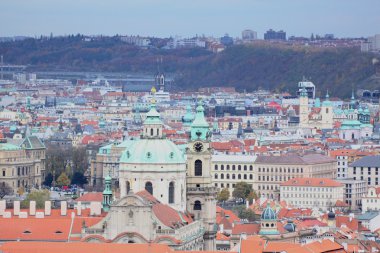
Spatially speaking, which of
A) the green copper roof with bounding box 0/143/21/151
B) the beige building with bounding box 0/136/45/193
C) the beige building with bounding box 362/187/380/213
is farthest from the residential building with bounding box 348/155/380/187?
the green copper roof with bounding box 0/143/21/151

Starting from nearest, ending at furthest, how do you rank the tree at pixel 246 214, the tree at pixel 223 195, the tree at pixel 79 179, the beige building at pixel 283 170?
1. the tree at pixel 246 214
2. the tree at pixel 223 195
3. the beige building at pixel 283 170
4. the tree at pixel 79 179

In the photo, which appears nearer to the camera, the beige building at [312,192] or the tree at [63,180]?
the beige building at [312,192]

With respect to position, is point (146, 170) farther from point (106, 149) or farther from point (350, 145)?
point (350, 145)

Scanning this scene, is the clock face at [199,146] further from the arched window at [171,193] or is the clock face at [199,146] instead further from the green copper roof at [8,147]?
the green copper roof at [8,147]

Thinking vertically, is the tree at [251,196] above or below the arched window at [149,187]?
below

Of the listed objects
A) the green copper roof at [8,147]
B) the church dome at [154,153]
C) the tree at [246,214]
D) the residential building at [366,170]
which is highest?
the church dome at [154,153]

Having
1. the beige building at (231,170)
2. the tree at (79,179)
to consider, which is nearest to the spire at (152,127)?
the beige building at (231,170)

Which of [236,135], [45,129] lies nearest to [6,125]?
[45,129]

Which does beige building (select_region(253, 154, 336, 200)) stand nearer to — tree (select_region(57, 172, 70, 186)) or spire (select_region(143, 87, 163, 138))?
tree (select_region(57, 172, 70, 186))

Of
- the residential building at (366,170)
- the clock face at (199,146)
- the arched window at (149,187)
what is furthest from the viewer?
the residential building at (366,170)
